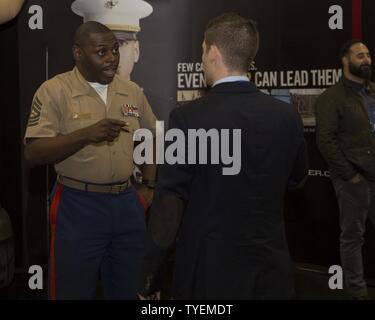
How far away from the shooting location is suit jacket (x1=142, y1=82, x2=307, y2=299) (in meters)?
1.88

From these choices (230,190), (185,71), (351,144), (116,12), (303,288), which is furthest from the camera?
(303,288)

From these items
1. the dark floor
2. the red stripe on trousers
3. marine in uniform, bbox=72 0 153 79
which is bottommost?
the dark floor

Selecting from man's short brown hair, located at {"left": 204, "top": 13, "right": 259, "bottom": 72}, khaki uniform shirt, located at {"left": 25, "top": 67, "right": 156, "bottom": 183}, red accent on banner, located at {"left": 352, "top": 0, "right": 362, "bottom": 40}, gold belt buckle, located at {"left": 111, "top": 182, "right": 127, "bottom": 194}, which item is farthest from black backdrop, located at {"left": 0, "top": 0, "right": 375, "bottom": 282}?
man's short brown hair, located at {"left": 204, "top": 13, "right": 259, "bottom": 72}

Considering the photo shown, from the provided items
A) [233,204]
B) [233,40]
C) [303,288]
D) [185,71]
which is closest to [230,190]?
[233,204]

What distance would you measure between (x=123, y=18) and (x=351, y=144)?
1.52m

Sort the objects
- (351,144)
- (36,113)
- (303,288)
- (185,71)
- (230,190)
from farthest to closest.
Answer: (303,288) → (351,144) → (185,71) → (36,113) → (230,190)

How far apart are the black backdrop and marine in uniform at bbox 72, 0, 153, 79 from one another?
0.16ft

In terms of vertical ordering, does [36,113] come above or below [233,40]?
below

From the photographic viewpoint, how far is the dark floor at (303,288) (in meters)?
3.55

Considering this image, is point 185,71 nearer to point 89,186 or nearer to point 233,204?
point 89,186

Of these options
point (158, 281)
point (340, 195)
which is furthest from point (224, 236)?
point (340, 195)

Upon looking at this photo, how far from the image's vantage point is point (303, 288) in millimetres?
3713

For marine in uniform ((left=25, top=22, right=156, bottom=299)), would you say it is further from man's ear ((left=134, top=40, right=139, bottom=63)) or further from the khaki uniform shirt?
man's ear ((left=134, top=40, right=139, bottom=63))
